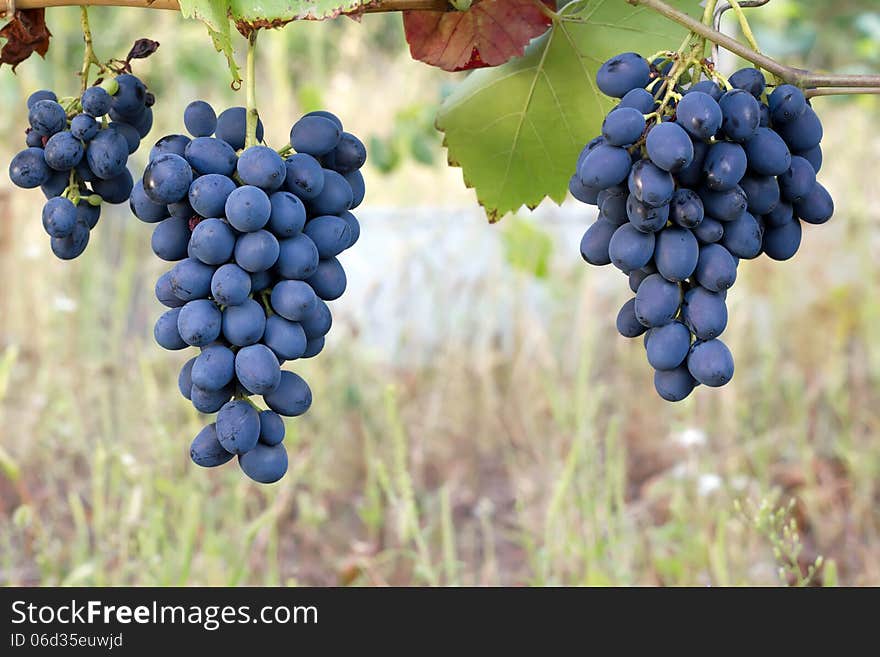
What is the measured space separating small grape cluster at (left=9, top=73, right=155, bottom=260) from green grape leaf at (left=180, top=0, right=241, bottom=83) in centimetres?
12

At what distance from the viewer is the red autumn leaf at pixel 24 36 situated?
62 centimetres

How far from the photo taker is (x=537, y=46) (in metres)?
0.72

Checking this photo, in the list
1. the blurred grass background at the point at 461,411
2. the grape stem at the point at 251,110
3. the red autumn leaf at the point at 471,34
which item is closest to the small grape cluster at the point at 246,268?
the grape stem at the point at 251,110

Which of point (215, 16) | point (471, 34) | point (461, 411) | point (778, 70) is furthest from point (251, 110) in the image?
point (461, 411)

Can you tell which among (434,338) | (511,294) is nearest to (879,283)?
(511,294)

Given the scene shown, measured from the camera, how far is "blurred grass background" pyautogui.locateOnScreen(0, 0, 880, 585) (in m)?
1.73

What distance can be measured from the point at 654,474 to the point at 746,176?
1.79 meters

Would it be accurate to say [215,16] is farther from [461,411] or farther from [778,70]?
[461,411]

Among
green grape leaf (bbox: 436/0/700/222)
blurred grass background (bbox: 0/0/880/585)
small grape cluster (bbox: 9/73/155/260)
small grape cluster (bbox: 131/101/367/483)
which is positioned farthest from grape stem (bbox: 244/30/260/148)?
blurred grass background (bbox: 0/0/880/585)

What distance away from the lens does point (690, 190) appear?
0.53 m

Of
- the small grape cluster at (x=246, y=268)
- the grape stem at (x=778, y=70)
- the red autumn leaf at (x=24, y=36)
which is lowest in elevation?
the small grape cluster at (x=246, y=268)

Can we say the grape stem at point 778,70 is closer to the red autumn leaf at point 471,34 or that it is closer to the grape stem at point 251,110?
the red autumn leaf at point 471,34

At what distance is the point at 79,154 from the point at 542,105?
13.4 inches

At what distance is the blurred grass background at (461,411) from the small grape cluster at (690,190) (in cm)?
101
